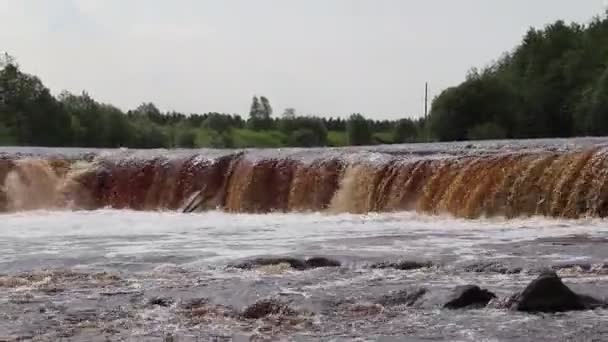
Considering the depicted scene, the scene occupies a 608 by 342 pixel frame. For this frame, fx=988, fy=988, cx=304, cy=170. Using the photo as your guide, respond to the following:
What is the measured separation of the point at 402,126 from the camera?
70000 mm

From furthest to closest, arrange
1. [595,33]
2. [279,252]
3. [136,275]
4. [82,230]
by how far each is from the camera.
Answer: [595,33] < [82,230] < [279,252] < [136,275]

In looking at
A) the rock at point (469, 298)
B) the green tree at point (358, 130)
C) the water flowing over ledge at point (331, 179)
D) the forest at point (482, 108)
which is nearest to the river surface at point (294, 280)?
the rock at point (469, 298)

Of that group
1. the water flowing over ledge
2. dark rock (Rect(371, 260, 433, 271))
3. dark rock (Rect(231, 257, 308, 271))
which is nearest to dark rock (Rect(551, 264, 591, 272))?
dark rock (Rect(371, 260, 433, 271))

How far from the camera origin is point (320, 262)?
10781 mm

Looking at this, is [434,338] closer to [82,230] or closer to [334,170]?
[82,230]

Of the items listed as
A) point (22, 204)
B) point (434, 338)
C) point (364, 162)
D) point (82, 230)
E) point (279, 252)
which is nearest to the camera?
point (434, 338)

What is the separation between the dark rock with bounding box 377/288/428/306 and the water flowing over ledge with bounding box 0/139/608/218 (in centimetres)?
858

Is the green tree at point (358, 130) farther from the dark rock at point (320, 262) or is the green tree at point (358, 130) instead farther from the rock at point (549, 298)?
the rock at point (549, 298)

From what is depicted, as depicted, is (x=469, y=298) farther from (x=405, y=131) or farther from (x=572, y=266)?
(x=405, y=131)

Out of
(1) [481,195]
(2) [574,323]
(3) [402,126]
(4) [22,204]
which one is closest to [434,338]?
(2) [574,323]

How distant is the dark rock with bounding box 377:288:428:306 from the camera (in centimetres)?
809

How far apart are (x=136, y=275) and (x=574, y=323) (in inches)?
195

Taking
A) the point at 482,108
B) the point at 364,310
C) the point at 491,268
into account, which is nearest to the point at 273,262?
the point at 491,268

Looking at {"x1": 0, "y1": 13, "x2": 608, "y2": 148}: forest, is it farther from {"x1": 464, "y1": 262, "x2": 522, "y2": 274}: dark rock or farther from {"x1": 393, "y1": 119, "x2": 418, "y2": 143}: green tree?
{"x1": 464, "y1": 262, "x2": 522, "y2": 274}: dark rock
